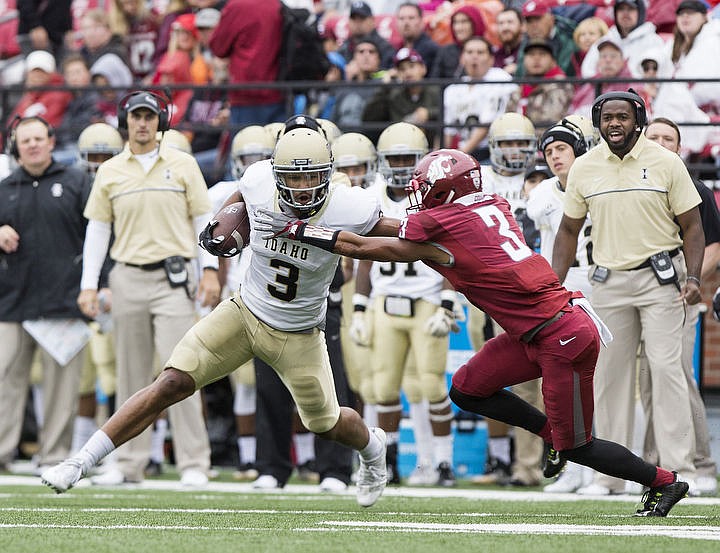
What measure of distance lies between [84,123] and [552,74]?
159 inches

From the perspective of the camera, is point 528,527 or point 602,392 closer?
point 528,527

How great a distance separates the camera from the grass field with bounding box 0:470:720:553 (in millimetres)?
Result: 5141

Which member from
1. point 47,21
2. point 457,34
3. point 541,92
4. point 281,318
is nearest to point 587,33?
point 541,92

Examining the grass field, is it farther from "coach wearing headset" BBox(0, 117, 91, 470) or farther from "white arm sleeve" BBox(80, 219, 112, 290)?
"white arm sleeve" BBox(80, 219, 112, 290)

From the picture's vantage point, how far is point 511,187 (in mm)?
9219

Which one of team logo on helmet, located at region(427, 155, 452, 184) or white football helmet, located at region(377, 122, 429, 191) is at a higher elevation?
white football helmet, located at region(377, 122, 429, 191)

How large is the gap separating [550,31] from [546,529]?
6046mm

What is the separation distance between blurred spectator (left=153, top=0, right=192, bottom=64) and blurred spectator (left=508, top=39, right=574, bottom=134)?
4184mm

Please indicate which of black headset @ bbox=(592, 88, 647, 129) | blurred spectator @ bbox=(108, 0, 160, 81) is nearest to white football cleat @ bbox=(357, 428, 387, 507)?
black headset @ bbox=(592, 88, 647, 129)

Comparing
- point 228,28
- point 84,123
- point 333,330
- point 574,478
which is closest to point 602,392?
point 574,478

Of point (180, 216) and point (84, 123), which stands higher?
point (84, 123)

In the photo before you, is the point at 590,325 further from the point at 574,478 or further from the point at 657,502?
the point at 574,478

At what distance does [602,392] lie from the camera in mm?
8023

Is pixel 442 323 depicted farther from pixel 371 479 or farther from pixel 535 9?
pixel 535 9
